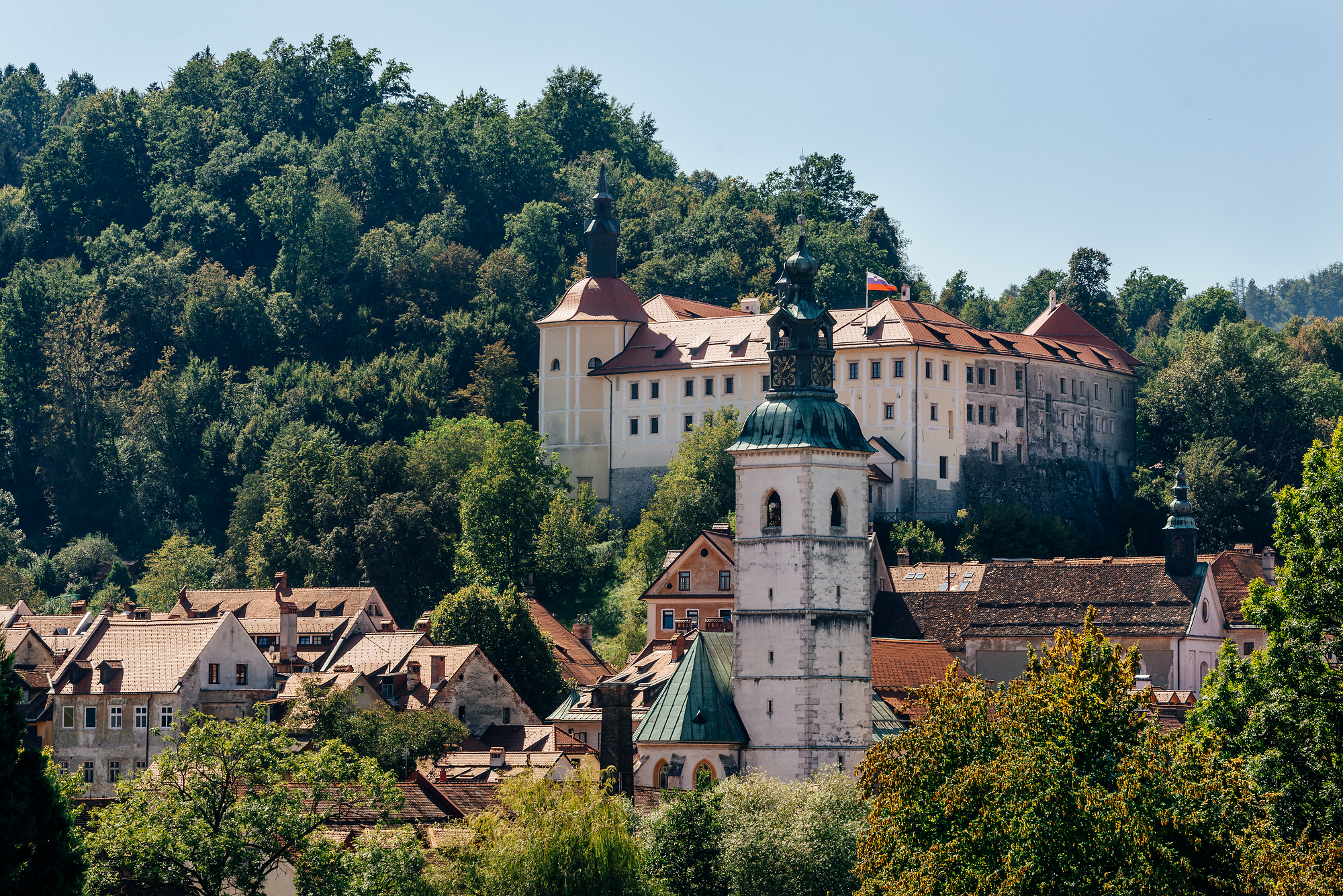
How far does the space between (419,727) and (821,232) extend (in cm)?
8309

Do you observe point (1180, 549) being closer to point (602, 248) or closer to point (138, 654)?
point (138, 654)

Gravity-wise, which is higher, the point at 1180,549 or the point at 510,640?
the point at 1180,549

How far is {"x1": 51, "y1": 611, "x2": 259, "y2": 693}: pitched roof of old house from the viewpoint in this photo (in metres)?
84.9

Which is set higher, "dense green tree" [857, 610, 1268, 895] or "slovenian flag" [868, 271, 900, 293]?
"slovenian flag" [868, 271, 900, 293]

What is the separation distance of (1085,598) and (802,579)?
24.9 m

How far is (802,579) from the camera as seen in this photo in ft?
241

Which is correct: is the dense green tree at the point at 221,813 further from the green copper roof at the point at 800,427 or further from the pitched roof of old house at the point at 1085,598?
the pitched roof of old house at the point at 1085,598

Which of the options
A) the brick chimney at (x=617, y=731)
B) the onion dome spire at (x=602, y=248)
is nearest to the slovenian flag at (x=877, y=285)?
the onion dome spire at (x=602, y=248)

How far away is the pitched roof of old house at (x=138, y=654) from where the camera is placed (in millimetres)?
84938

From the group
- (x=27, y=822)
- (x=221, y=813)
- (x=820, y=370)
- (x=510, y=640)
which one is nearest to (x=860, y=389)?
(x=510, y=640)

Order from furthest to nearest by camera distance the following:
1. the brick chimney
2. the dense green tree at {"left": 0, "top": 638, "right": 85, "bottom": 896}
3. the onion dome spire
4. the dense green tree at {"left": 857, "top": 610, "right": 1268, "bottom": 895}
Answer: the onion dome spire, the brick chimney, the dense green tree at {"left": 0, "top": 638, "right": 85, "bottom": 896}, the dense green tree at {"left": 857, "top": 610, "right": 1268, "bottom": 895}

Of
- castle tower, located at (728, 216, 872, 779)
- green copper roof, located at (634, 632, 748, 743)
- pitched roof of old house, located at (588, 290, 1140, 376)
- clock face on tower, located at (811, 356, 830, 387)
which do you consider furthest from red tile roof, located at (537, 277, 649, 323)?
green copper roof, located at (634, 632, 748, 743)

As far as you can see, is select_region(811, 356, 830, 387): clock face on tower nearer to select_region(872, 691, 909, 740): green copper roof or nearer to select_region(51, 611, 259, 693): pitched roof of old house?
select_region(872, 691, 909, 740): green copper roof

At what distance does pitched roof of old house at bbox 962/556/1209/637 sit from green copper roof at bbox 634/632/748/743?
21.7 m
